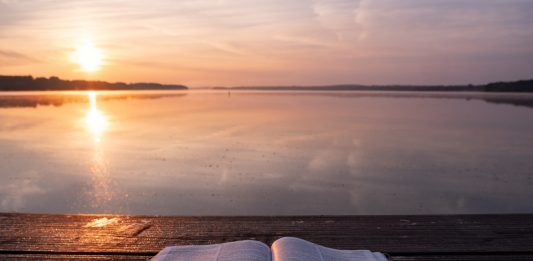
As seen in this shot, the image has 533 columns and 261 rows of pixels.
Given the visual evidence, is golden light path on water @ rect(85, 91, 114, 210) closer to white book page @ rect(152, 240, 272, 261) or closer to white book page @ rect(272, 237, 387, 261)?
white book page @ rect(152, 240, 272, 261)

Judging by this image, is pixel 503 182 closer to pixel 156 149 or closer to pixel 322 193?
pixel 322 193

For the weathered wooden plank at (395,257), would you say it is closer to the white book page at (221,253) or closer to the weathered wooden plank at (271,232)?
the weathered wooden plank at (271,232)

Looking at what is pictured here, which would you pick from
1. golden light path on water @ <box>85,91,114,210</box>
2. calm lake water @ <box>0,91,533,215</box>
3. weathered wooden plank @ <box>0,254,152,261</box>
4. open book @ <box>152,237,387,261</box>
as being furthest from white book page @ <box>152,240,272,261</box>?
golden light path on water @ <box>85,91,114,210</box>

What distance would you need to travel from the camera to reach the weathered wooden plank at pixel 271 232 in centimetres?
244

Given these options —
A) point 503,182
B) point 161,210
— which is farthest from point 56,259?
point 503,182

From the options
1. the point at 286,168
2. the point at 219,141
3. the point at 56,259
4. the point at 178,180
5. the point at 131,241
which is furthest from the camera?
the point at 219,141

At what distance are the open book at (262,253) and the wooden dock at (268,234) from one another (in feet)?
2.00

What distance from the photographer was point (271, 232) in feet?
8.88

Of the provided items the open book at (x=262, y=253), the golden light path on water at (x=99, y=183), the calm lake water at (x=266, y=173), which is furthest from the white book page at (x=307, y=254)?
the golden light path on water at (x=99, y=183)

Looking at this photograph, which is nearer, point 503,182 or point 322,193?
point 322,193

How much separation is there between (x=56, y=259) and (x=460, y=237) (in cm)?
219

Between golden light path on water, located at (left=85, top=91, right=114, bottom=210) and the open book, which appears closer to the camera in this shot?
the open book

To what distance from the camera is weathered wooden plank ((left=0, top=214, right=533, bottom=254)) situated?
2.44 meters

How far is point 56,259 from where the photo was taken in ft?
7.41
